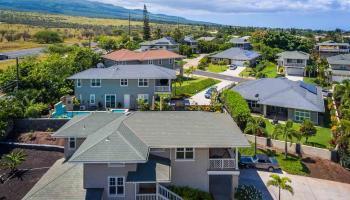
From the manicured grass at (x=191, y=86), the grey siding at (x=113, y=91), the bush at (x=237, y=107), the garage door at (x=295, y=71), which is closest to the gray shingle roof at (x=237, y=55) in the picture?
the garage door at (x=295, y=71)

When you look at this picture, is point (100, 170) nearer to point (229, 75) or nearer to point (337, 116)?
point (337, 116)

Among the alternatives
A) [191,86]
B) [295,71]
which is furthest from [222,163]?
[295,71]

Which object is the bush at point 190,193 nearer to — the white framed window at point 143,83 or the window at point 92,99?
Result: the white framed window at point 143,83

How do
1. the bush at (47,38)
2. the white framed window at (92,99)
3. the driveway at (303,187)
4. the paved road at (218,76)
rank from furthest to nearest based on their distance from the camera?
the bush at (47,38)
the paved road at (218,76)
the white framed window at (92,99)
the driveway at (303,187)

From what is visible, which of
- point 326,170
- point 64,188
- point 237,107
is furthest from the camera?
point 237,107

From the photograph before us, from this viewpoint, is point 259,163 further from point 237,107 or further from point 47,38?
point 47,38

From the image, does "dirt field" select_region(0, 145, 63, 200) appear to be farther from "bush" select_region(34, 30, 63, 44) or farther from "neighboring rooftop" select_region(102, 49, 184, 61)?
"bush" select_region(34, 30, 63, 44)

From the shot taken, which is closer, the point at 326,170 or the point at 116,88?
the point at 326,170
